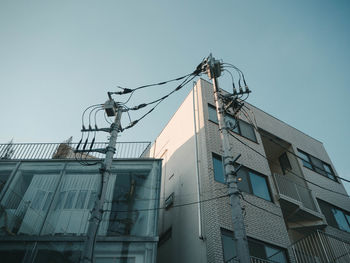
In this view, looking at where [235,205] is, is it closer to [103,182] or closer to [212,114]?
[103,182]

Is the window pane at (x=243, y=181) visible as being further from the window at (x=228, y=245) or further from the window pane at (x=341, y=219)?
the window pane at (x=341, y=219)

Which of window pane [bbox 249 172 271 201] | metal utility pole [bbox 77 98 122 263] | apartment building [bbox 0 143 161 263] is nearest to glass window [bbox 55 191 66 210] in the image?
apartment building [bbox 0 143 161 263]

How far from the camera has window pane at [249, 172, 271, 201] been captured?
1093 centimetres

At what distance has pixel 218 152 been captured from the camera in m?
10.9

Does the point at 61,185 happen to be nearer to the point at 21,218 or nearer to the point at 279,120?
the point at 21,218

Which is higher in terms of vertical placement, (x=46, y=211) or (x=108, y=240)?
(x=46, y=211)

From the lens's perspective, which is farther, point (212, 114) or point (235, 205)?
point (212, 114)

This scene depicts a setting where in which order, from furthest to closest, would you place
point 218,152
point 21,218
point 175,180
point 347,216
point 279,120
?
point 279,120 < point 347,216 < point 175,180 < point 218,152 < point 21,218

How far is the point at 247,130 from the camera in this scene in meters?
14.1

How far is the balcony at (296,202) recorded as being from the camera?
11406 mm

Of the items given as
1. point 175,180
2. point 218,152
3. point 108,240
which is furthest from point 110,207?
point 218,152

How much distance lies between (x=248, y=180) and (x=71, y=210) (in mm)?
7391

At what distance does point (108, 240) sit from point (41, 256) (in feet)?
6.59

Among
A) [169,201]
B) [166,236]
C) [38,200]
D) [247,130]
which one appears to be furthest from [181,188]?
[38,200]
